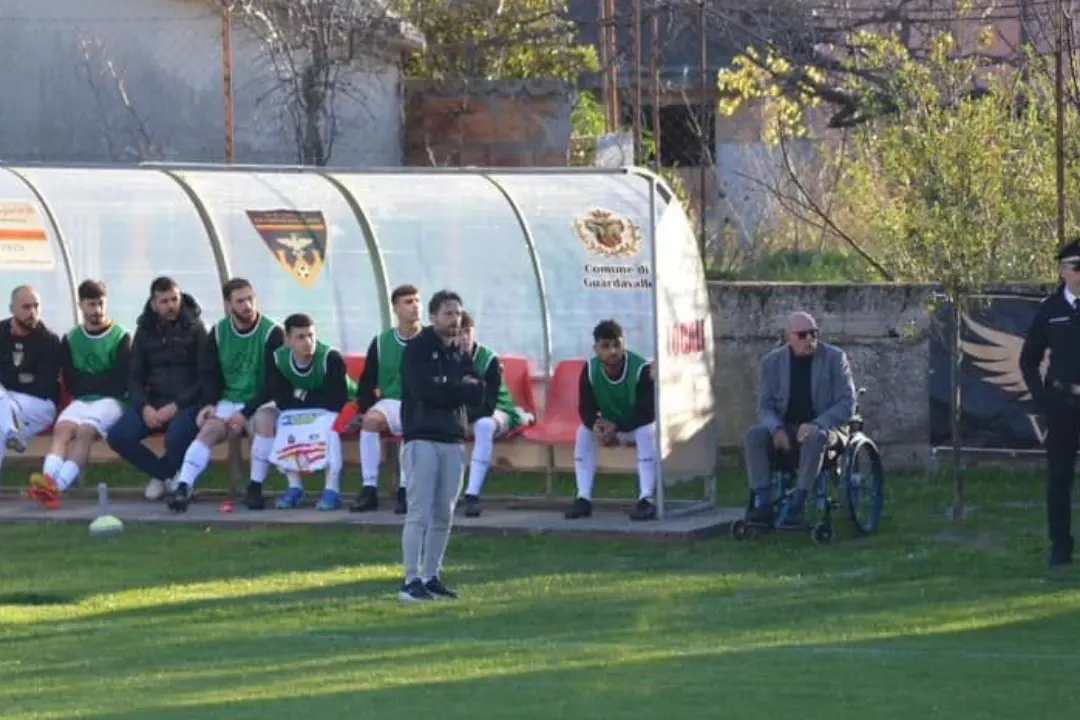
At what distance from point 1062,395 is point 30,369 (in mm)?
7851

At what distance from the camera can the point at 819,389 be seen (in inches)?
578

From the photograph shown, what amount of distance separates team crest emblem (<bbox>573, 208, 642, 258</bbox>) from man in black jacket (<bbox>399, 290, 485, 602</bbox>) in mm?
4147

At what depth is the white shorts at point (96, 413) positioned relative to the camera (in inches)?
654

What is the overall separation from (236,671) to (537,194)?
300 inches

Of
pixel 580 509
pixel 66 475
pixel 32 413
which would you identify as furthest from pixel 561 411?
pixel 32 413

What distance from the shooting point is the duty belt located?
1336cm

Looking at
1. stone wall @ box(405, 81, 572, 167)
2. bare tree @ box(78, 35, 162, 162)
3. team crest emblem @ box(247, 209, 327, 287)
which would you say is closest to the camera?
team crest emblem @ box(247, 209, 327, 287)

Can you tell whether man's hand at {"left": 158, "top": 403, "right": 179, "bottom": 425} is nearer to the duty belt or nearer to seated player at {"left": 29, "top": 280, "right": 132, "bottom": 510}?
seated player at {"left": 29, "top": 280, "right": 132, "bottom": 510}

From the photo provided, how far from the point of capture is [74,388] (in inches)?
666

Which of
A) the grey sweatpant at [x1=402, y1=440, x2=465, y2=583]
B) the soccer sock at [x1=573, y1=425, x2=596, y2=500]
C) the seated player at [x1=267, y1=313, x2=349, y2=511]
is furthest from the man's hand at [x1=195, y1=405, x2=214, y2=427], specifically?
the grey sweatpant at [x1=402, y1=440, x2=465, y2=583]

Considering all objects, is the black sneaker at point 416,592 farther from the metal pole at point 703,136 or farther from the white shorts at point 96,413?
the metal pole at point 703,136

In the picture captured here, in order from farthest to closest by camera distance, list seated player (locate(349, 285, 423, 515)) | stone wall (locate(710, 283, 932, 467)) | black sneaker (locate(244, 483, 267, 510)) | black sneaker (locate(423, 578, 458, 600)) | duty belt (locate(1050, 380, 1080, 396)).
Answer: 1. stone wall (locate(710, 283, 932, 467))
2. black sneaker (locate(244, 483, 267, 510))
3. seated player (locate(349, 285, 423, 515))
4. duty belt (locate(1050, 380, 1080, 396))
5. black sneaker (locate(423, 578, 458, 600))

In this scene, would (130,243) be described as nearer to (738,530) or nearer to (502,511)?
(502,511)

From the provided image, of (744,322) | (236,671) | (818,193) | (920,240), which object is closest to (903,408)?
(744,322)
